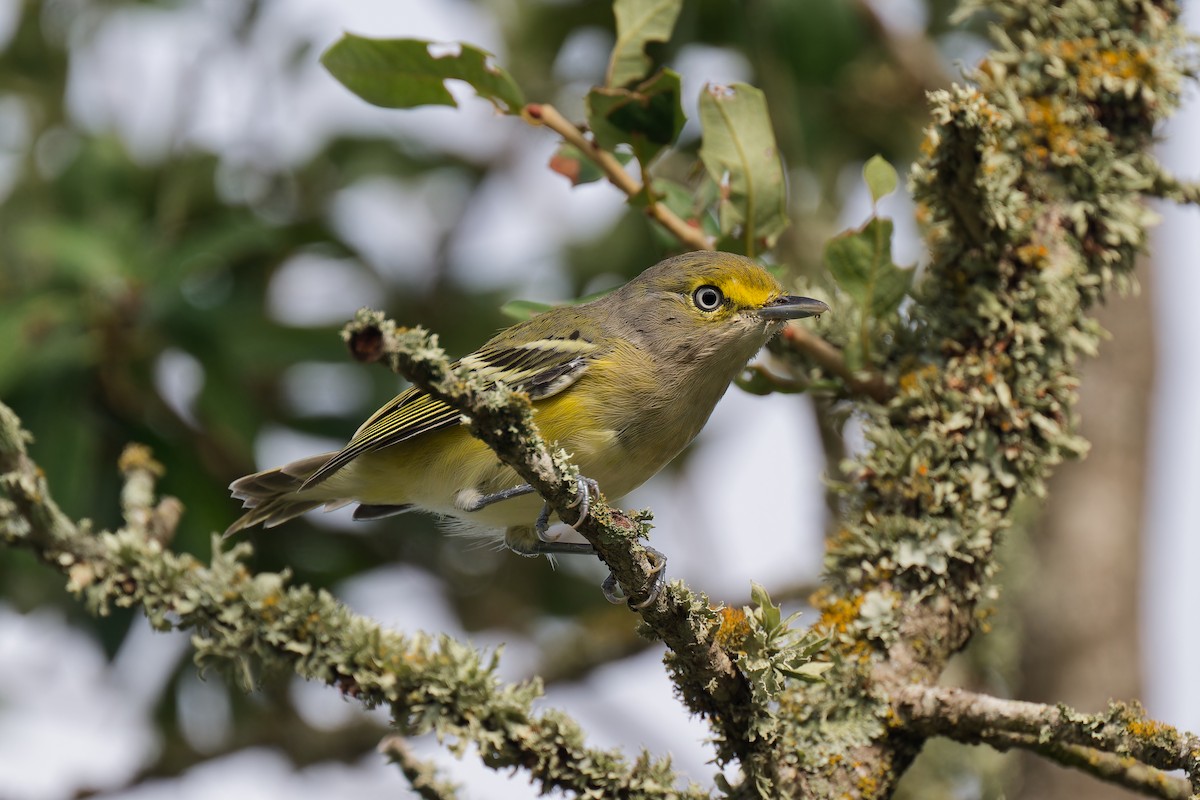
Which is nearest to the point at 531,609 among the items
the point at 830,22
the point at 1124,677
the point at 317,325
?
the point at 317,325

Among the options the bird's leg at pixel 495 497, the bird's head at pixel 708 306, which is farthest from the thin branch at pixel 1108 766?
the bird's leg at pixel 495 497

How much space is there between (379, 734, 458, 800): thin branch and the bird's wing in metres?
1.33

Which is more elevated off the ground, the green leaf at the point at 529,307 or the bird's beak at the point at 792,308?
the bird's beak at the point at 792,308

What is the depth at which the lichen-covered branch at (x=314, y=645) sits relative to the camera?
9.43 feet

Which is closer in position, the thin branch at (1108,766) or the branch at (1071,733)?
the branch at (1071,733)

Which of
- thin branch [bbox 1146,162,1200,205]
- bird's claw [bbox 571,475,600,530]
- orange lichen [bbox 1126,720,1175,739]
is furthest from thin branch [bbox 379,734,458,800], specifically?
thin branch [bbox 1146,162,1200,205]

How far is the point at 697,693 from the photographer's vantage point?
8.93 ft

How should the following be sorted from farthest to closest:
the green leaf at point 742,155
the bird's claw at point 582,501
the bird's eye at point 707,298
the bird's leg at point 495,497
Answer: the bird's eye at point 707,298, the bird's leg at point 495,497, the green leaf at point 742,155, the bird's claw at point 582,501

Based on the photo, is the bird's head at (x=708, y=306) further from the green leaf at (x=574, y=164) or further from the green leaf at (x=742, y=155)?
the green leaf at (x=574, y=164)

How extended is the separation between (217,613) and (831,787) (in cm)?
161

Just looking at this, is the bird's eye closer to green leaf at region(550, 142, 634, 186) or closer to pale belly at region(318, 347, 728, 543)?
pale belly at region(318, 347, 728, 543)

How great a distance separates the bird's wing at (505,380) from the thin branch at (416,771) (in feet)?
4.36

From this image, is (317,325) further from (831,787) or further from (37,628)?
(831,787)

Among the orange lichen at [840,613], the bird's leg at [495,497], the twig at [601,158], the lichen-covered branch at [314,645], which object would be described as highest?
the twig at [601,158]
